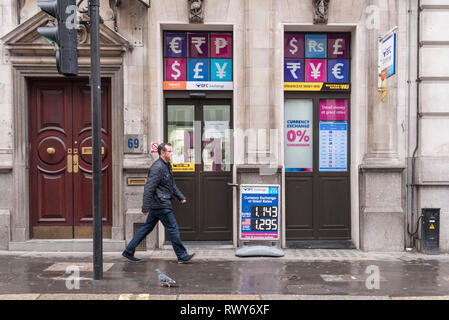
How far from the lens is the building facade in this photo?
26.6ft

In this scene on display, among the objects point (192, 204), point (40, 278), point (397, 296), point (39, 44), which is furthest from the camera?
point (192, 204)

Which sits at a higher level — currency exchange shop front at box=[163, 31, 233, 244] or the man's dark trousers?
currency exchange shop front at box=[163, 31, 233, 244]

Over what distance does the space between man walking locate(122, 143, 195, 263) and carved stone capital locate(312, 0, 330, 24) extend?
416cm

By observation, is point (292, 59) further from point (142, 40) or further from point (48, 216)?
point (48, 216)

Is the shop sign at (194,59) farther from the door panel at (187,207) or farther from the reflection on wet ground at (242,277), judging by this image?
the reflection on wet ground at (242,277)

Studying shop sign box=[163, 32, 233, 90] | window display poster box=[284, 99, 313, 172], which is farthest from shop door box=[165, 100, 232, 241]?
window display poster box=[284, 99, 313, 172]

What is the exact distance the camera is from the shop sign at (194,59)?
28.4 feet

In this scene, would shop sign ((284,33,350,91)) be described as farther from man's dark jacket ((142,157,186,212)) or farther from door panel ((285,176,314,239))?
man's dark jacket ((142,157,186,212))

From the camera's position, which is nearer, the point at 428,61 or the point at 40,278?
the point at 40,278

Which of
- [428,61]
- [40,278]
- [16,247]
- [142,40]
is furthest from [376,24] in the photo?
[16,247]

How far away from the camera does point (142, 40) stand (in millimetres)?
8180

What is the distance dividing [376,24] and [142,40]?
4.83 metres

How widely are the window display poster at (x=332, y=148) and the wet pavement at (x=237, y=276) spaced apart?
2040mm

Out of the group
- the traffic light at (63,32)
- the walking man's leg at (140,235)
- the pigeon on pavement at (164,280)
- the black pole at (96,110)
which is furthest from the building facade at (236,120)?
the traffic light at (63,32)
